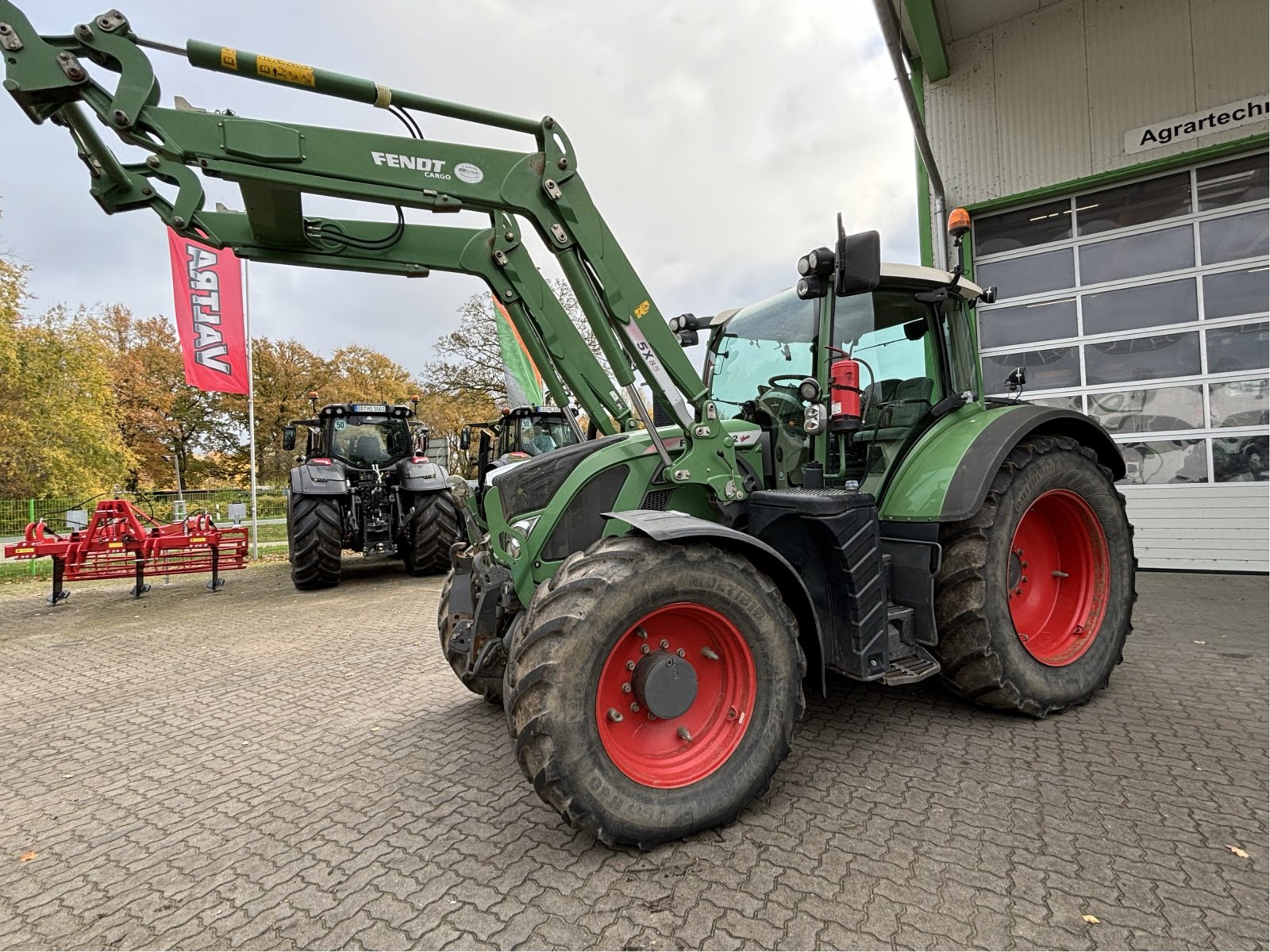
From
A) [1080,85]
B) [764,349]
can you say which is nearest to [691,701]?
[764,349]

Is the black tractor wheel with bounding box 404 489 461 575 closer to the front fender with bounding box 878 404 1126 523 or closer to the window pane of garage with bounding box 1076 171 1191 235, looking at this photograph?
the front fender with bounding box 878 404 1126 523

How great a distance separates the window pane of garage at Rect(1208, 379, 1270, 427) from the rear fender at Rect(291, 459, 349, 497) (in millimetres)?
9788

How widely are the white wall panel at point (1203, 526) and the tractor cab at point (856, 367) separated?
16.9ft

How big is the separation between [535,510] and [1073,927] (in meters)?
2.18

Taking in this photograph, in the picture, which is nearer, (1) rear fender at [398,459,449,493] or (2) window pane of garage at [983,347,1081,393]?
(2) window pane of garage at [983,347,1081,393]

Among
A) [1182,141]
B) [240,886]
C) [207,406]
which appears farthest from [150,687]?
[207,406]

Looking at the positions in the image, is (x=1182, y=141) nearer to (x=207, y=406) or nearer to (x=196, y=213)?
(x=196, y=213)

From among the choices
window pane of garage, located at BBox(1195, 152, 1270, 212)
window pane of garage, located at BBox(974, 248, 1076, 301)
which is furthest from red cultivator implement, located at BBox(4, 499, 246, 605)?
window pane of garage, located at BBox(1195, 152, 1270, 212)

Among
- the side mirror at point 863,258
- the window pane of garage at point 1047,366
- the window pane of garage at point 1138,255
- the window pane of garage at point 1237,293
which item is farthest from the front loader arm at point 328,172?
the window pane of garage at point 1237,293

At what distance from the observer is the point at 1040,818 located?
85.5 inches

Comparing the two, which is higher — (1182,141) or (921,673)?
(1182,141)

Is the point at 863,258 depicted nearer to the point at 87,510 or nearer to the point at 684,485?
the point at 684,485

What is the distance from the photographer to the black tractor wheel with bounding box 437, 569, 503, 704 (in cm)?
319

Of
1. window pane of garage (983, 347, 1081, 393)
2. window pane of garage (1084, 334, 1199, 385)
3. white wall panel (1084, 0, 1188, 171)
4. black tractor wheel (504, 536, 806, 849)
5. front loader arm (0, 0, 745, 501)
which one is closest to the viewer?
black tractor wheel (504, 536, 806, 849)
